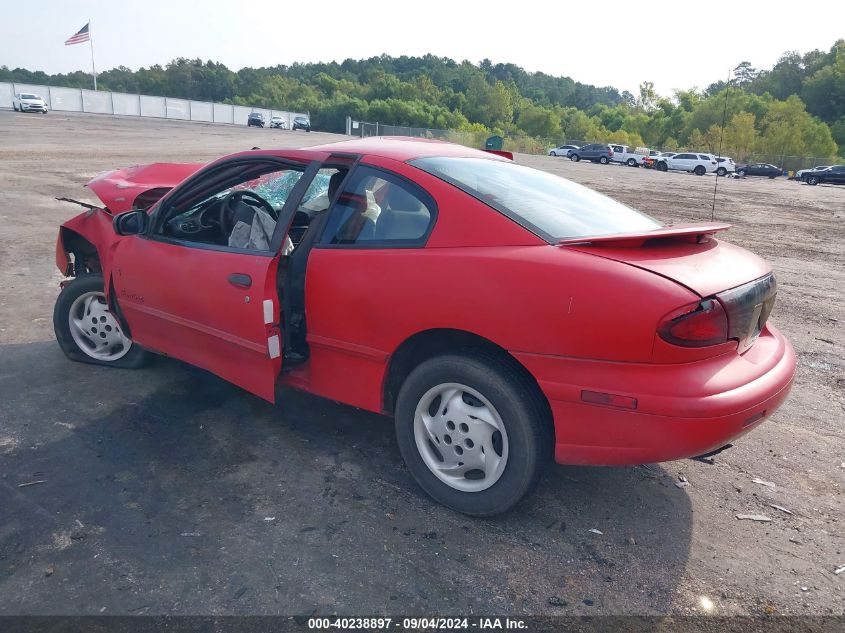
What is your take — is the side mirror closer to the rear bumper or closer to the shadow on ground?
the shadow on ground

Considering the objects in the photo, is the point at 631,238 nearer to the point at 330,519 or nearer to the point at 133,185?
the point at 330,519

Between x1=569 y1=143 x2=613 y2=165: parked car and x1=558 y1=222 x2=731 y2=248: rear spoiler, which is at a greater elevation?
x1=569 y1=143 x2=613 y2=165: parked car

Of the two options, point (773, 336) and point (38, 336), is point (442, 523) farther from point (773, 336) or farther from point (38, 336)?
point (38, 336)

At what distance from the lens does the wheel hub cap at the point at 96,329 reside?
4.56m

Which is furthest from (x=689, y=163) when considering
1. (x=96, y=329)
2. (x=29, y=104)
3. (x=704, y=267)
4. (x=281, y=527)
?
(x=29, y=104)

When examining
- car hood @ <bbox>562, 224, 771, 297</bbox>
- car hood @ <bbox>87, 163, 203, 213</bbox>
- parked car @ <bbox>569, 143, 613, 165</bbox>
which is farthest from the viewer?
parked car @ <bbox>569, 143, 613, 165</bbox>

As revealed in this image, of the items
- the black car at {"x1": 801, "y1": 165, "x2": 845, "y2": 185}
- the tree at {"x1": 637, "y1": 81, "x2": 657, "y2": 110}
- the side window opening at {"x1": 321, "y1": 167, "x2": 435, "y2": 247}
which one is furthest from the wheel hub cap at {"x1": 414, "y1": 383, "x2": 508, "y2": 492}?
the tree at {"x1": 637, "y1": 81, "x2": 657, "y2": 110}

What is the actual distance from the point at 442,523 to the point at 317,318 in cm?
118

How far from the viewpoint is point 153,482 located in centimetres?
319

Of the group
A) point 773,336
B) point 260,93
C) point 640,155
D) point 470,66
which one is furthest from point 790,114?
point 470,66

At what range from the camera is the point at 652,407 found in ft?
8.14

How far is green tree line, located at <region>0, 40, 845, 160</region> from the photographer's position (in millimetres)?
66938

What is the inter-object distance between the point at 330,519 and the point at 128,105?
8022 cm

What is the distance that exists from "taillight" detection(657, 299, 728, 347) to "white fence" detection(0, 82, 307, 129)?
74.5 m
